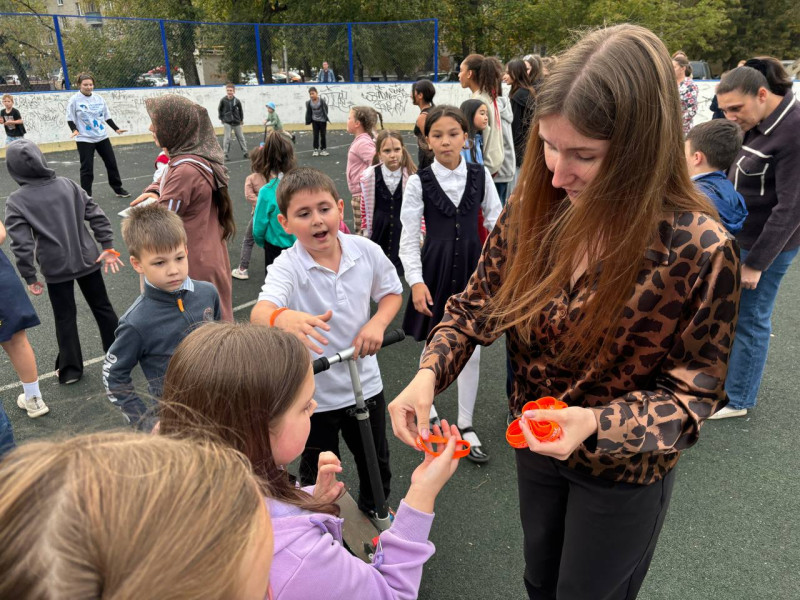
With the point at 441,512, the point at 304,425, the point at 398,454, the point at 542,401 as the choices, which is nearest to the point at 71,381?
the point at 398,454

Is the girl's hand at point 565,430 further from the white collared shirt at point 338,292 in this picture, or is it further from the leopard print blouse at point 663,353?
the white collared shirt at point 338,292

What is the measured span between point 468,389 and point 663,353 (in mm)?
2149

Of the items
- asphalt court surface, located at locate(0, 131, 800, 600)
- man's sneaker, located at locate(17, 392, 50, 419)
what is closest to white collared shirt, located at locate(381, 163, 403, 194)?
asphalt court surface, located at locate(0, 131, 800, 600)

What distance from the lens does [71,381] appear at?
430cm

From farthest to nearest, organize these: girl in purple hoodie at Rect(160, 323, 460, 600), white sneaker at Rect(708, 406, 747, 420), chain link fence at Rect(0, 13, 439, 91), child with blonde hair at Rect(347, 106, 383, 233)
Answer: chain link fence at Rect(0, 13, 439, 91) < child with blonde hair at Rect(347, 106, 383, 233) < white sneaker at Rect(708, 406, 747, 420) < girl in purple hoodie at Rect(160, 323, 460, 600)

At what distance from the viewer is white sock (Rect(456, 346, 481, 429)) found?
3.43m

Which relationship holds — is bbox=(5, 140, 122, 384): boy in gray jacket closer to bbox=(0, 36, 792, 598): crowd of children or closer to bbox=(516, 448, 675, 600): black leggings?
bbox=(0, 36, 792, 598): crowd of children

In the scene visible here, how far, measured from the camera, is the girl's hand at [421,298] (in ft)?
10.2

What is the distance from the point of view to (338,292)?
2.51 m

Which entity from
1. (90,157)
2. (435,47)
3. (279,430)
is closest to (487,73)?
(279,430)

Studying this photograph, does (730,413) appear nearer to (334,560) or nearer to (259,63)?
(334,560)

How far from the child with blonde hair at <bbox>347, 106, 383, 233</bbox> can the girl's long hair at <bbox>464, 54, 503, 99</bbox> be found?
1.27 metres

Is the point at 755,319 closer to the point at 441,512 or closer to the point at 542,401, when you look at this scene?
the point at 441,512

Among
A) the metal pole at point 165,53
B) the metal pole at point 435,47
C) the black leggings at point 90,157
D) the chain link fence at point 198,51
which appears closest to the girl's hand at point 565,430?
the black leggings at point 90,157
